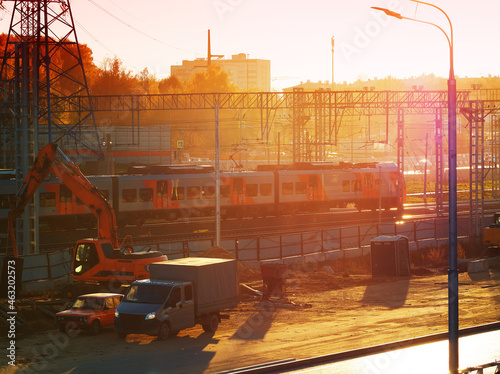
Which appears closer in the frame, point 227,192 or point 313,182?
point 227,192

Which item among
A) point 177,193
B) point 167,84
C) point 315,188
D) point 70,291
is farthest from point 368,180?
point 167,84

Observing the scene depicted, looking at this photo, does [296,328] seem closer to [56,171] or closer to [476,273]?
[56,171]

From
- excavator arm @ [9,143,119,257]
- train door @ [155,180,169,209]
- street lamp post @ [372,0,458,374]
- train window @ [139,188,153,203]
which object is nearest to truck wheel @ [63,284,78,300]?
excavator arm @ [9,143,119,257]

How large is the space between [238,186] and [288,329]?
25.4 m

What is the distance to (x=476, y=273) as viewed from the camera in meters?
31.3

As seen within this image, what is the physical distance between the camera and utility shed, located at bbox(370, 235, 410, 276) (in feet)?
99.7

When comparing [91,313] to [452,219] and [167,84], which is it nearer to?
[452,219]

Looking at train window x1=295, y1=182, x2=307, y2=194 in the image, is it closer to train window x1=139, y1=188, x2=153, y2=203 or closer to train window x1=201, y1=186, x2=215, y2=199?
train window x1=201, y1=186, x2=215, y2=199

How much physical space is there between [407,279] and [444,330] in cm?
1036

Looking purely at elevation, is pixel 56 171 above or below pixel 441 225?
above

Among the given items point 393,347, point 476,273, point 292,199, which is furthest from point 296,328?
point 292,199

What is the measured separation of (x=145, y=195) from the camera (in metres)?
41.2

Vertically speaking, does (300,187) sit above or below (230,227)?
above

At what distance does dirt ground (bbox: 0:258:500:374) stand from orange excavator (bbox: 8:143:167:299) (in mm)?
2028
